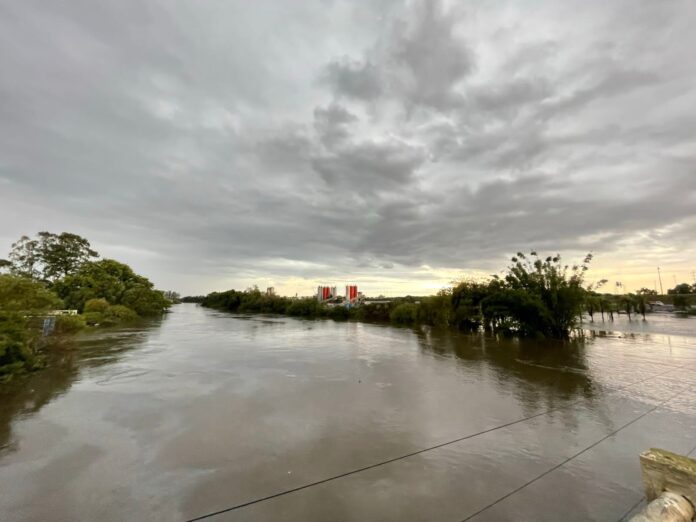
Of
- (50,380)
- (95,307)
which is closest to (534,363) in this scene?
(50,380)

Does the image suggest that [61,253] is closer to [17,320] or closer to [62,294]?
[62,294]

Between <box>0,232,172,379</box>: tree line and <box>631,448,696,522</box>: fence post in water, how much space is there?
8.41 m

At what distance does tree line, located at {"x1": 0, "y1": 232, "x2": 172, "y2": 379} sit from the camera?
5.88 meters

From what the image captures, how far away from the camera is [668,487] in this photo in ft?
5.58

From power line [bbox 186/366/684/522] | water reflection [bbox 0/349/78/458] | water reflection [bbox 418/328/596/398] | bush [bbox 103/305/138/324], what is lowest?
power line [bbox 186/366/684/522]

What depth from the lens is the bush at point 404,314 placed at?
2151 cm

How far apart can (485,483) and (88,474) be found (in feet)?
11.0

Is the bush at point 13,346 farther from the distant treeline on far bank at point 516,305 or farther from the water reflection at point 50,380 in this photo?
the distant treeline on far bank at point 516,305

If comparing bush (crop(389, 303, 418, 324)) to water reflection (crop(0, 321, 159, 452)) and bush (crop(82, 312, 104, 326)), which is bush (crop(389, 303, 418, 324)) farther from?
bush (crop(82, 312, 104, 326))

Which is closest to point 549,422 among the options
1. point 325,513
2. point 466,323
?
point 325,513

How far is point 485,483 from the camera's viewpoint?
8.26 feet

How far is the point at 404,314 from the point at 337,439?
19148 mm

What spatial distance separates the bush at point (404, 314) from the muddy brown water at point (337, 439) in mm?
14686

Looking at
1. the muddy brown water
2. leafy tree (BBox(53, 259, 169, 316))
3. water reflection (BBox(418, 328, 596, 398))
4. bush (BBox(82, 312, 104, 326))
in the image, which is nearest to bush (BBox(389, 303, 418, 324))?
water reflection (BBox(418, 328, 596, 398))
